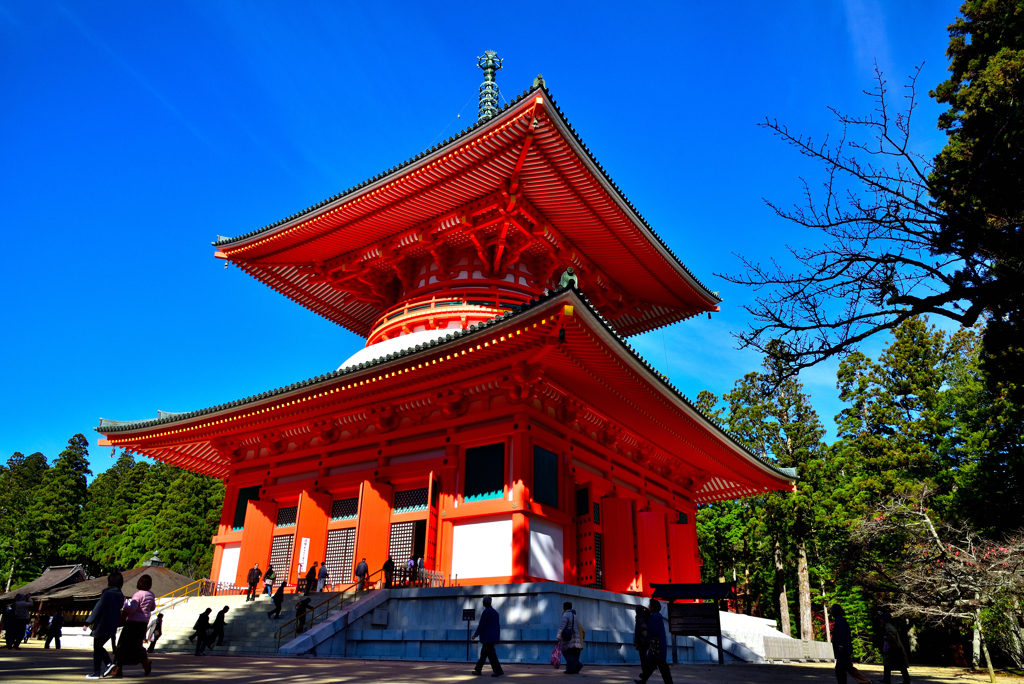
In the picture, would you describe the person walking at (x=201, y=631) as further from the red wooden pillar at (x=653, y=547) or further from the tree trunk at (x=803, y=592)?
the tree trunk at (x=803, y=592)

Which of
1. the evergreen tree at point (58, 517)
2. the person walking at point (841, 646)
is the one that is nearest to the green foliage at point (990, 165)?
the person walking at point (841, 646)

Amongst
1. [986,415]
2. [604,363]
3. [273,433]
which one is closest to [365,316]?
[273,433]

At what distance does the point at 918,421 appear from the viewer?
3669 centimetres

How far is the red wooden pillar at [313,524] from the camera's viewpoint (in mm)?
17531

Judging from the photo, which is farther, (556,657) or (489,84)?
(489,84)

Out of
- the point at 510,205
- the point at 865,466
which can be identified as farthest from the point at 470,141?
the point at 865,466

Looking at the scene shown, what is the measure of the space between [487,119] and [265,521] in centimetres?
1334

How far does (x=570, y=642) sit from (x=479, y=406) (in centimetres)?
658

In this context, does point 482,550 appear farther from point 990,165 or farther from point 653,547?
point 990,165

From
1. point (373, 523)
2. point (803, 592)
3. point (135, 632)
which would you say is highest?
point (373, 523)

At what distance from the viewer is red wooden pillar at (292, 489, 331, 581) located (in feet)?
57.5

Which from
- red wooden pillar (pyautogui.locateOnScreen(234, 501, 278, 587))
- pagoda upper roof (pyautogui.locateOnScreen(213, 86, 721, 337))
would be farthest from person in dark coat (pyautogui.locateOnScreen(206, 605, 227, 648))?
pagoda upper roof (pyautogui.locateOnScreen(213, 86, 721, 337))

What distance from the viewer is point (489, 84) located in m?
26.8

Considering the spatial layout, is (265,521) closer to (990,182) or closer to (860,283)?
(860,283)
